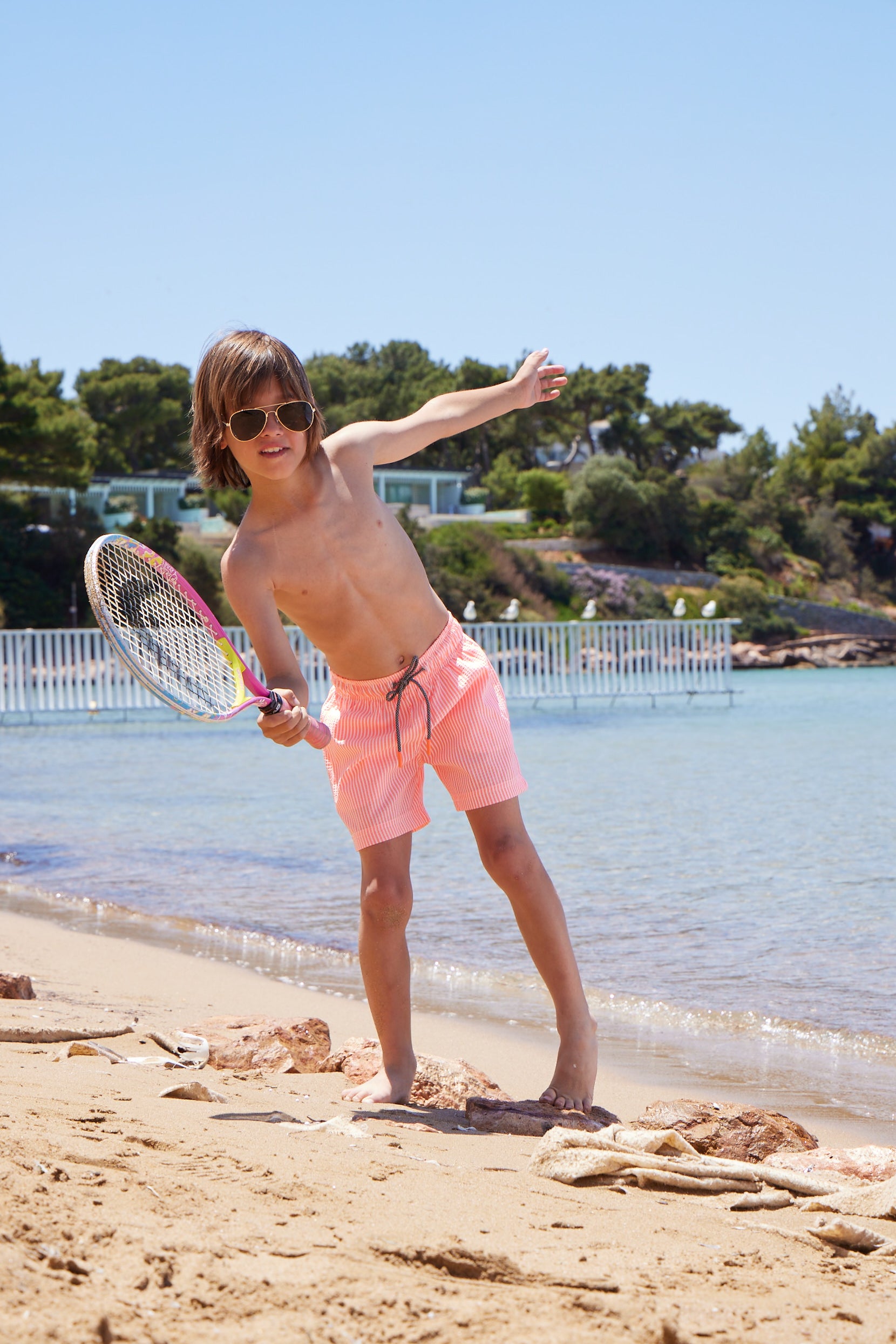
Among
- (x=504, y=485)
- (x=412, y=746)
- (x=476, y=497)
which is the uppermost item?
(x=504, y=485)

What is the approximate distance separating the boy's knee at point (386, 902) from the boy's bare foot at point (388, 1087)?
0.32 metres

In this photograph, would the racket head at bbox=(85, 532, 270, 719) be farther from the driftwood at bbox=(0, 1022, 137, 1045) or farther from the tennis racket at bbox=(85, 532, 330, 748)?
Answer: the driftwood at bbox=(0, 1022, 137, 1045)

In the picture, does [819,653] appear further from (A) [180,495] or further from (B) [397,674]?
(B) [397,674]

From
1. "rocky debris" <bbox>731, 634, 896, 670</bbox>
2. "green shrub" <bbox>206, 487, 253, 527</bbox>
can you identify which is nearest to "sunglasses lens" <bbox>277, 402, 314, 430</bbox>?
"green shrub" <bbox>206, 487, 253, 527</bbox>

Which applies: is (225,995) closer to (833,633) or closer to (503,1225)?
(503,1225)

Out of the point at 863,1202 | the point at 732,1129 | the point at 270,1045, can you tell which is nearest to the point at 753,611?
the point at 270,1045

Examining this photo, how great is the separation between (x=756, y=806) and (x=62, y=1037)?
6.24 metres

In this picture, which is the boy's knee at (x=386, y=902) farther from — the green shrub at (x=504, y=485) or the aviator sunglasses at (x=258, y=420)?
the green shrub at (x=504, y=485)

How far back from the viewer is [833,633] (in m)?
48.0

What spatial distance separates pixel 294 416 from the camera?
111 inches

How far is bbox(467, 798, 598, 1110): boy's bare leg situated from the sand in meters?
0.45

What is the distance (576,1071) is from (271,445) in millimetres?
1551

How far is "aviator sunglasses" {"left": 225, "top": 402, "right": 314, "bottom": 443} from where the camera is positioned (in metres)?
2.80

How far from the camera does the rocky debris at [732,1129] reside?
104 inches
